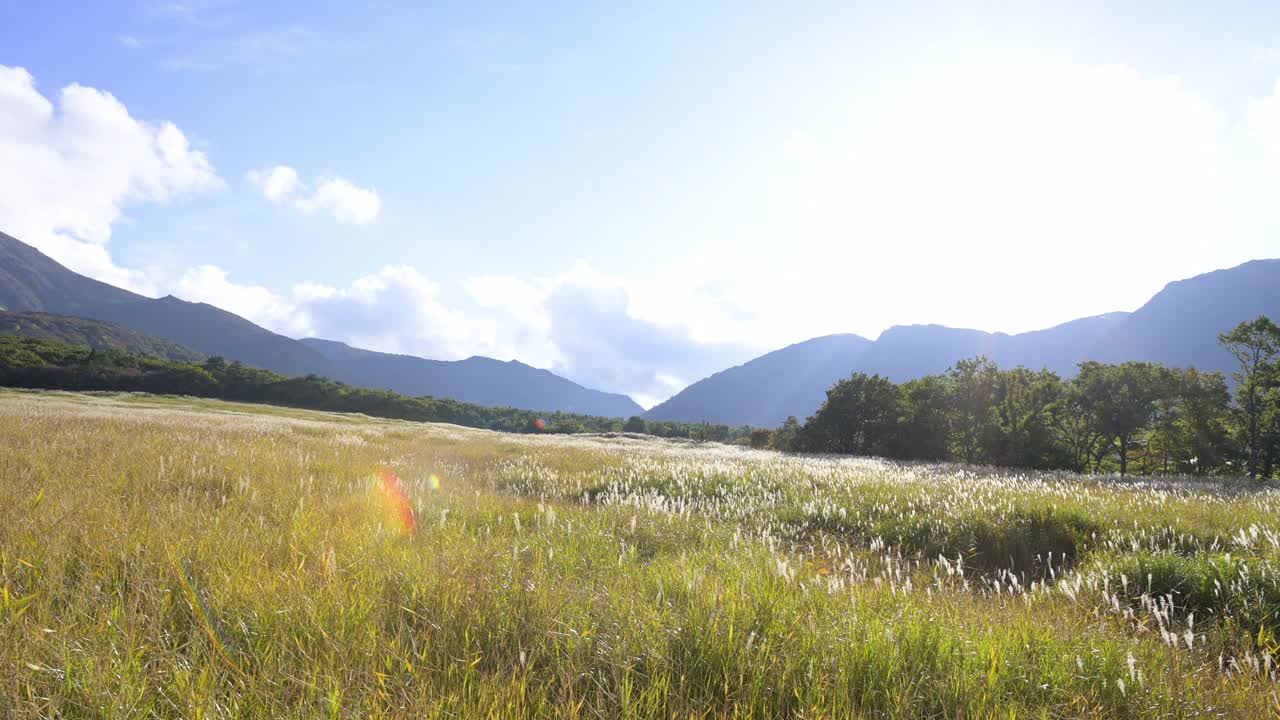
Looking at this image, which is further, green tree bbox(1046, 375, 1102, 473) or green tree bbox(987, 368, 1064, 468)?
green tree bbox(987, 368, 1064, 468)

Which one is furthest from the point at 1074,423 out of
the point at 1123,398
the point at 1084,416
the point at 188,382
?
the point at 188,382

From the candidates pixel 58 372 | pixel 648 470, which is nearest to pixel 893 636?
pixel 648 470

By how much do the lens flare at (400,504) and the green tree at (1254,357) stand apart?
4191 cm

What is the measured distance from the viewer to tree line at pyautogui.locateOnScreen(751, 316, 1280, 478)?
105 feet

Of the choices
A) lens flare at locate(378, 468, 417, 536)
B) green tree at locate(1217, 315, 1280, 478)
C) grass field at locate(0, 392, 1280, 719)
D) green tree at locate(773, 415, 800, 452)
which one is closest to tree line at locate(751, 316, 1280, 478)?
green tree at locate(1217, 315, 1280, 478)

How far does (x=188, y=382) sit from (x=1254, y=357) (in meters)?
121

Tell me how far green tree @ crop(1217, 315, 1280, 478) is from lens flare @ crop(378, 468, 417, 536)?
41911mm

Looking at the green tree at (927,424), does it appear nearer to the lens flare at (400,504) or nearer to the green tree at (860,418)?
the green tree at (860,418)

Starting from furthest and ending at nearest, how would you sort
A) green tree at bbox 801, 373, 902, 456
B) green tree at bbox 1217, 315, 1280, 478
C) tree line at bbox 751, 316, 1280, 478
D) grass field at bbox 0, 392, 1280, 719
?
green tree at bbox 801, 373, 902, 456 → tree line at bbox 751, 316, 1280, 478 → green tree at bbox 1217, 315, 1280, 478 → grass field at bbox 0, 392, 1280, 719

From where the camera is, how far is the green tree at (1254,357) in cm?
2812

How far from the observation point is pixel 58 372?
72.6 meters

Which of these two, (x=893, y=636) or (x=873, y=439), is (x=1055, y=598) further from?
(x=873, y=439)

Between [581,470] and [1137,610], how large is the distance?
31.5 feet

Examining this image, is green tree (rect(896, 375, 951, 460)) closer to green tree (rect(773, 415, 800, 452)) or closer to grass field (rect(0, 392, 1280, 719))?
green tree (rect(773, 415, 800, 452))
